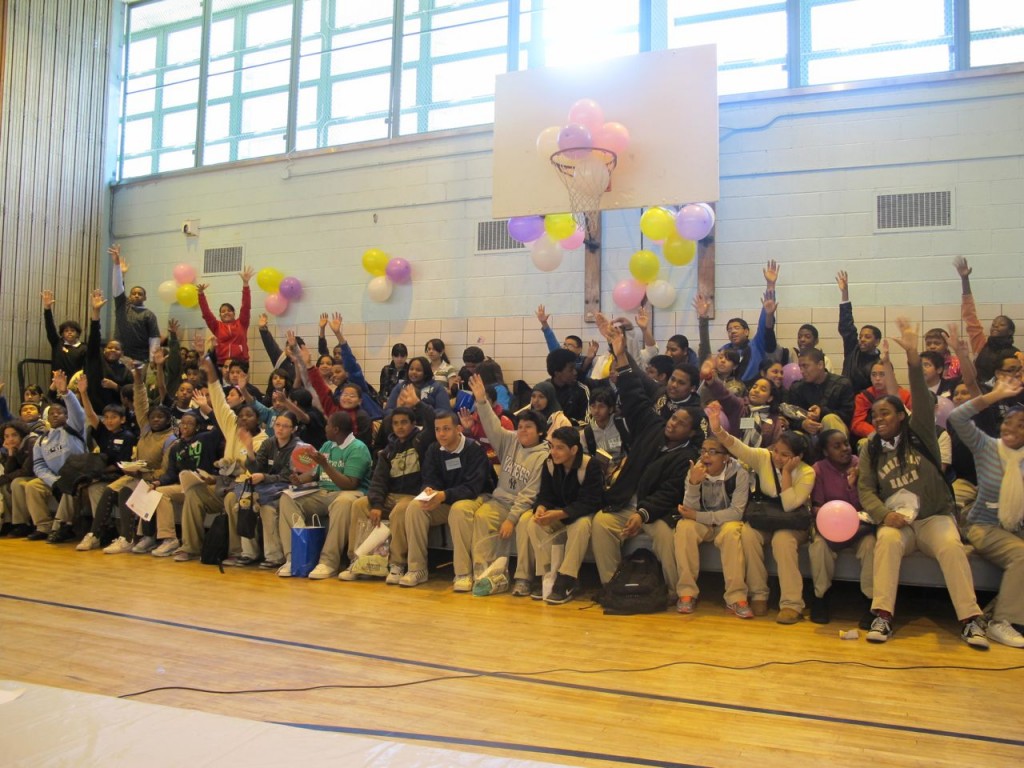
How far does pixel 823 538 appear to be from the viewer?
442 centimetres

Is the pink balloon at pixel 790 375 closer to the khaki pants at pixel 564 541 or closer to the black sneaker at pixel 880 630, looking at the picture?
the khaki pants at pixel 564 541

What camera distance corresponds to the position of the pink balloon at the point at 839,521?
4.27m

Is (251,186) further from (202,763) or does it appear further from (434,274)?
(202,763)

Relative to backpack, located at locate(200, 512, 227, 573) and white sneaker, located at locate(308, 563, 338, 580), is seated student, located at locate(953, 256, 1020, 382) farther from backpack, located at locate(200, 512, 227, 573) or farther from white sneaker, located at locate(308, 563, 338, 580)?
backpack, located at locate(200, 512, 227, 573)

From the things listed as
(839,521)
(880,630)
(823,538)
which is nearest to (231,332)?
(823,538)

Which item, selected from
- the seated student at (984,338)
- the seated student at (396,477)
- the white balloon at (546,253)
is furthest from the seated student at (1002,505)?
the white balloon at (546,253)

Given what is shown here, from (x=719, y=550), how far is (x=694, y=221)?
10.2 feet

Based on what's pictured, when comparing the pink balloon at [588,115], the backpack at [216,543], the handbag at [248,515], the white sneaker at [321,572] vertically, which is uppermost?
the pink balloon at [588,115]

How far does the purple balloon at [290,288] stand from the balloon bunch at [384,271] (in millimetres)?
866

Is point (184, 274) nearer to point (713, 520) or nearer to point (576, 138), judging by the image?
point (576, 138)

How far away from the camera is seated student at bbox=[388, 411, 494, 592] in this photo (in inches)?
210

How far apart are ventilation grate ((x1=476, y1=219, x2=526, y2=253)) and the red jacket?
98.6 inches

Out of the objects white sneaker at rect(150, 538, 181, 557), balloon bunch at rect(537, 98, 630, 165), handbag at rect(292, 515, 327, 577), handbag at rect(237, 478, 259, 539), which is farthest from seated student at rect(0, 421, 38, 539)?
balloon bunch at rect(537, 98, 630, 165)

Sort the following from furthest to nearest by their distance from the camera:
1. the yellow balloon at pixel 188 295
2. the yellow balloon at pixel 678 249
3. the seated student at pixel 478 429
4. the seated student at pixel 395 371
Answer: the yellow balloon at pixel 188 295
the seated student at pixel 395 371
the yellow balloon at pixel 678 249
the seated student at pixel 478 429
